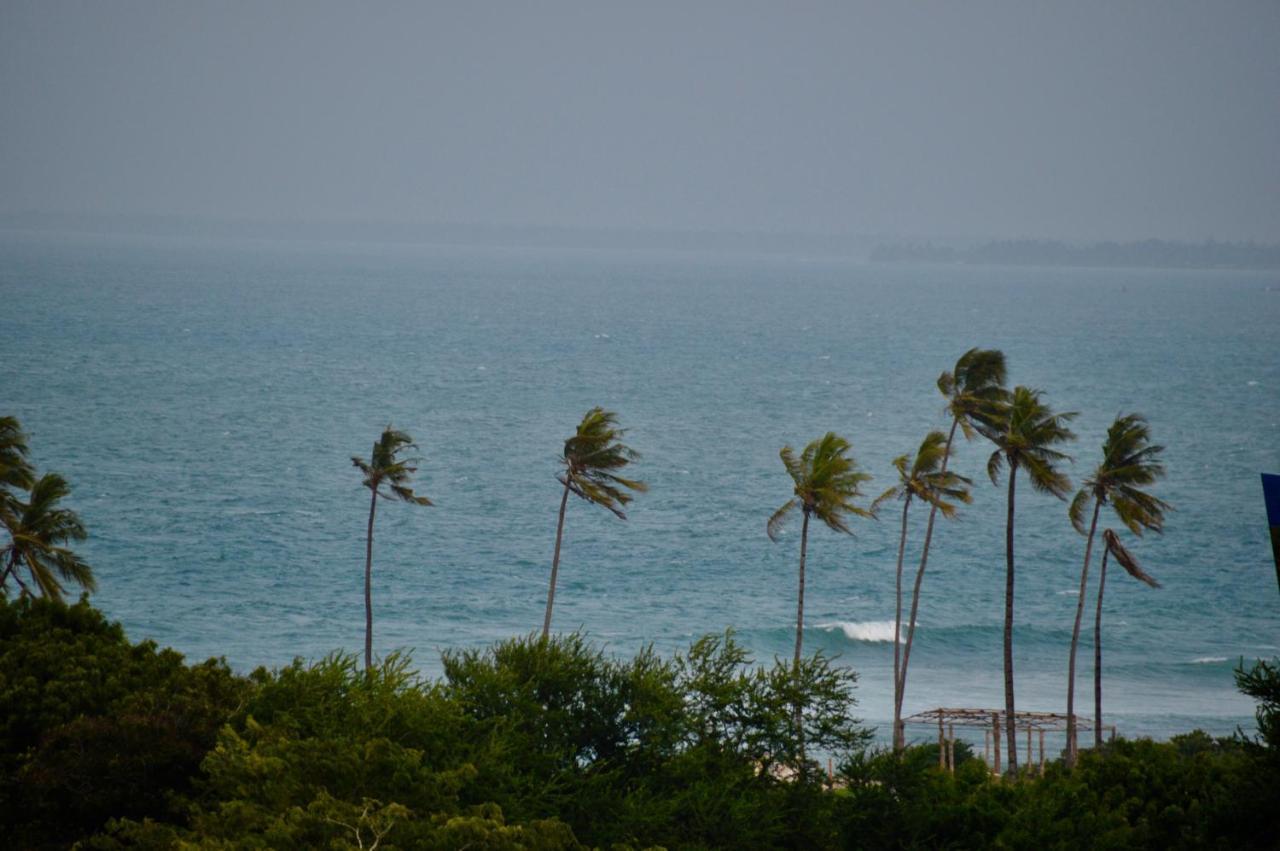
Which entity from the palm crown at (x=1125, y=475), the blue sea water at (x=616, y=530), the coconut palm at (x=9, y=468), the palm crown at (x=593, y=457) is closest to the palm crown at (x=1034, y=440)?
the palm crown at (x=1125, y=475)

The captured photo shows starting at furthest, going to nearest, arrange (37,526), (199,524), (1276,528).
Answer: (199,524)
(37,526)
(1276,528)

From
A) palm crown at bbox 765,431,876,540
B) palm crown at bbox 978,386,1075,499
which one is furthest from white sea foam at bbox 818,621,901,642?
palm crown at bbox 978,386,1075,499

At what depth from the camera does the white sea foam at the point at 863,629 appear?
232 feet

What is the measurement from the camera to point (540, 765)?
2417cm

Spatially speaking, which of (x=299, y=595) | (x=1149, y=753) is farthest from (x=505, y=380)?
(x=1149, y=753)

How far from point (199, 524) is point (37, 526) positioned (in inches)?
1827

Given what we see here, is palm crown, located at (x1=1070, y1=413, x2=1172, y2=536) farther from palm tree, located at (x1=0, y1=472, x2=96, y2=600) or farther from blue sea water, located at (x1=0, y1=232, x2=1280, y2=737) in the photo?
palm tree, located at (x1=0, y1=472, x2=96, y2=600)

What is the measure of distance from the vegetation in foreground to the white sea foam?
42.1 metres

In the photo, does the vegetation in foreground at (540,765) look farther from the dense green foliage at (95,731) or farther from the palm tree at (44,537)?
the palm tree at (44,537)

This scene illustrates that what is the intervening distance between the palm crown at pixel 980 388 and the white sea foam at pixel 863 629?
97.6 feet

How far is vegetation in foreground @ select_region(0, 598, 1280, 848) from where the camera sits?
20609 millimetres

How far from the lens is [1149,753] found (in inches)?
1102

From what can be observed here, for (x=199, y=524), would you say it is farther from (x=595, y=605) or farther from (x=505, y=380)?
(x=505, y=380)

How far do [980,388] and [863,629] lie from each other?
31442mm
